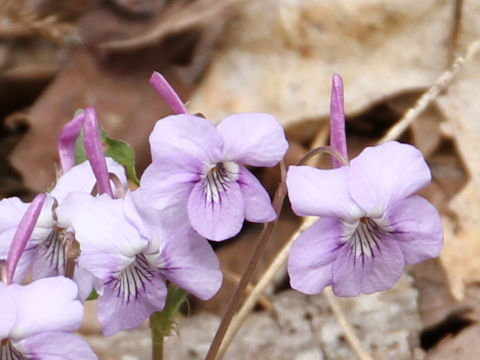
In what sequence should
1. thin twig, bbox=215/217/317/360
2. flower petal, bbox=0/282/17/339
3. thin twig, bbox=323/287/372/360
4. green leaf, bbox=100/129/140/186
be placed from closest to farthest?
1. flower petal, bbox=0/282/17/339
2. green leaf, bbox=100/129/140/186
3. thin twig, bbox=215/217/317/360
4. thin twig, bbox=323/287/372/360

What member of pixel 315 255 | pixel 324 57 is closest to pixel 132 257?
pixel 315 255

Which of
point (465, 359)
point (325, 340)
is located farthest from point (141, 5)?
point (465, 359)

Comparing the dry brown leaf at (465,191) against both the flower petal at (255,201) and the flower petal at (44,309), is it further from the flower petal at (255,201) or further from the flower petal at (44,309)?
the flower petal at (44,309)

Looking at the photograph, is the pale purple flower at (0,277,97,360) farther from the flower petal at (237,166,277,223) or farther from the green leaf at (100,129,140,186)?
the green leaf at (100,129,140,186)

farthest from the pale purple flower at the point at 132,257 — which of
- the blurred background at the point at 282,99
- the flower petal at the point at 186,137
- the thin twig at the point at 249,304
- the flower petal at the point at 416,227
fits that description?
the blurred background at the point at 282,99

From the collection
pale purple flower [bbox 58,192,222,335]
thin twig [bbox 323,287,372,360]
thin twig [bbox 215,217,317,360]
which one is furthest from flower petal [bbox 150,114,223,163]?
thin twig [bbox 323,287,372,360]

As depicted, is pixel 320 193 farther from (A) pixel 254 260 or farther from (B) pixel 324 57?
(B) pixel 324 57
